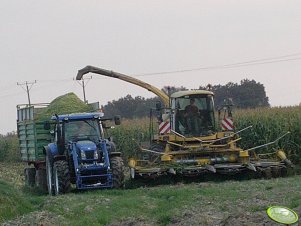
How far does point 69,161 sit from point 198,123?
475 cm

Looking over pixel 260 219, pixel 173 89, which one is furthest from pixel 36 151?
pixel 260 219

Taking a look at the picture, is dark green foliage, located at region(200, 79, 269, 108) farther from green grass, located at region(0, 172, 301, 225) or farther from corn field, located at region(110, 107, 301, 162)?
→ green grass, located at region(0, 172, 301, 225)

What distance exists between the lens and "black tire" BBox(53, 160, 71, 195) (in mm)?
15445

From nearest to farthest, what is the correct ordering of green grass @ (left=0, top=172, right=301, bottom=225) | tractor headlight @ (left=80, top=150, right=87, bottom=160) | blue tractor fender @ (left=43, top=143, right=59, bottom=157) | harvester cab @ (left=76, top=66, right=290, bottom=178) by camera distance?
green grass @ (left=0, top=172, right=301, bottom=225)
tractor headlight @ (left=80, top=150, right=87, bottom=160)
blue tractor fender @ (left=43, top=143, right=59, bottom=157)
harvester cab @ (left=76, top=66, right=290, bottom=178)

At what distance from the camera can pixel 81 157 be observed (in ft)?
51.2

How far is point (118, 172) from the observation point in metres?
15.7

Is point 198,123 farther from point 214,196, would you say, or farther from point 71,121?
point 214,196

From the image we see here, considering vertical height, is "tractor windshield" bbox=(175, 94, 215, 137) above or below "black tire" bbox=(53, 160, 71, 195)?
above

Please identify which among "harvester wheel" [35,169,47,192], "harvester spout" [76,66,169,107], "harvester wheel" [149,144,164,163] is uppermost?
"harvester spout" [76,66,169,107]

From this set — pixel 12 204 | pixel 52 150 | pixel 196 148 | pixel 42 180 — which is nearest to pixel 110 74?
pixel 42 180

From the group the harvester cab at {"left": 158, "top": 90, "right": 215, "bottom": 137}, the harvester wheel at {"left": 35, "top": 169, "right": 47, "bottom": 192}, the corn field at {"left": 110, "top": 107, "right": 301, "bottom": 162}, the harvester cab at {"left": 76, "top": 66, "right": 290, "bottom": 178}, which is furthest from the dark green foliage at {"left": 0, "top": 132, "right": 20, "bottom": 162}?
the harvester cab at {"left": 158, "top": 90, "right": 215, "bottom": 137}

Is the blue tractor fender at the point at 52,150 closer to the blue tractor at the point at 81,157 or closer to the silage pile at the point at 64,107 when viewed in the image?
the blue tractor at the point at 81,157

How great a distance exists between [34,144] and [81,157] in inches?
157

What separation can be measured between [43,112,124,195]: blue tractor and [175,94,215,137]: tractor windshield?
9.79ft
